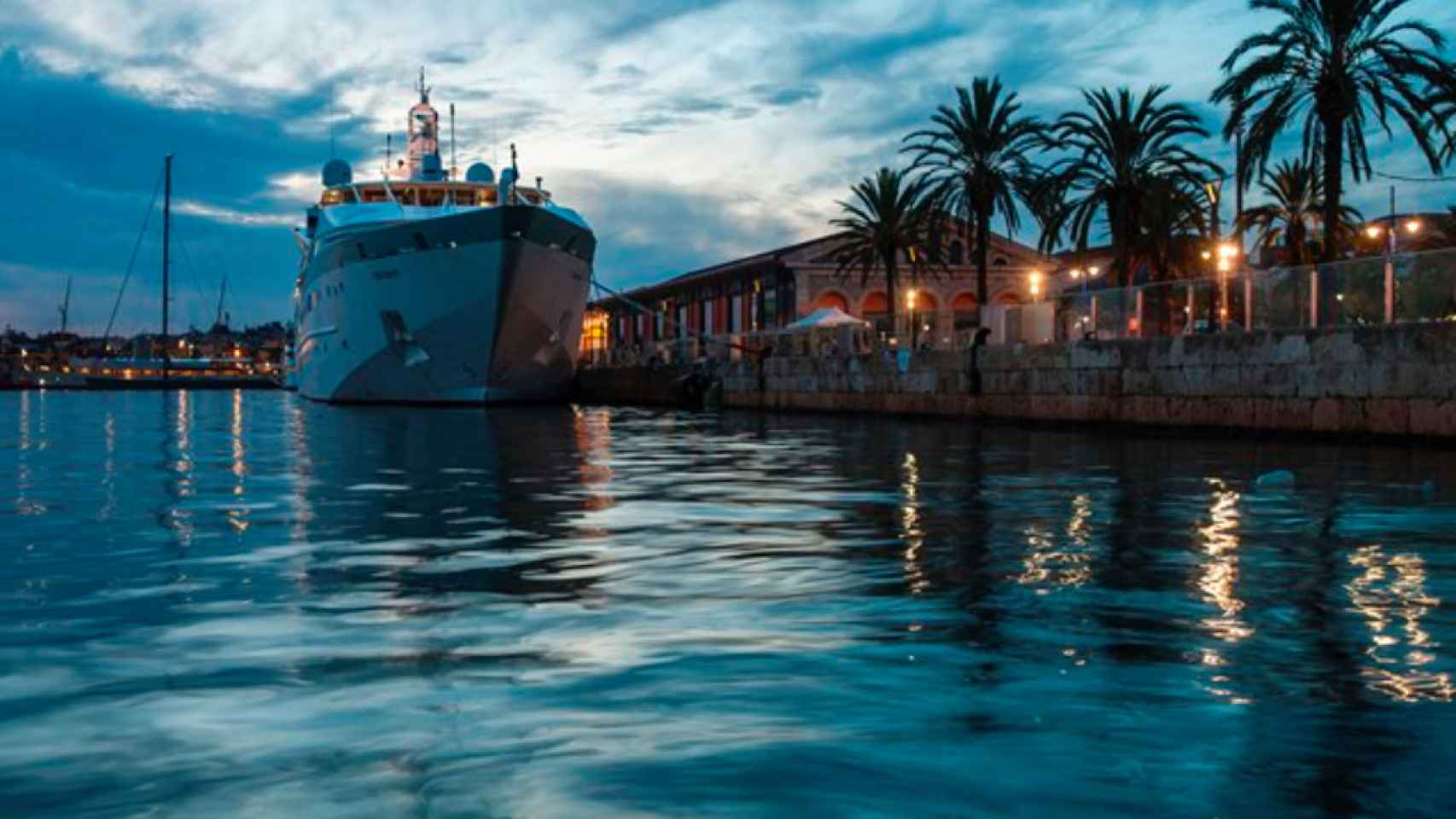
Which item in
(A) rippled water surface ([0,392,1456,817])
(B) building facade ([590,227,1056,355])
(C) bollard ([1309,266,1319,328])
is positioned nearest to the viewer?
(A) rippled water surface ([0,392,1456,817])

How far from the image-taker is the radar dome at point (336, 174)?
49031 millimetres

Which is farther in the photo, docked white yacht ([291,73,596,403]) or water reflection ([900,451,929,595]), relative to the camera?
docked white yacht ([291,73,596,403])

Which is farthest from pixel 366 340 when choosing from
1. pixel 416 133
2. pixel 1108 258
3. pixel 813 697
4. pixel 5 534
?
pixel 1108 258

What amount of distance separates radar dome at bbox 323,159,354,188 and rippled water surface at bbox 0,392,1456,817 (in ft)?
128

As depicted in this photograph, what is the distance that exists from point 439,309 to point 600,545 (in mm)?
31124

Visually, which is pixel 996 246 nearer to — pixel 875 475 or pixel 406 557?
pixel 875 475

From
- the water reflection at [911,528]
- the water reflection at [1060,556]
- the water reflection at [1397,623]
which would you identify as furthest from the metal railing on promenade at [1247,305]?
the water reflection at [1397,623]

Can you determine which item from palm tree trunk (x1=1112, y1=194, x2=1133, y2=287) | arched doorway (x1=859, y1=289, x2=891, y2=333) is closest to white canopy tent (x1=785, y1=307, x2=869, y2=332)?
palm tree trunk (x1=1112, y1=194, x2=1133, y2=287)

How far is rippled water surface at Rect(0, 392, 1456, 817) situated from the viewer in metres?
3.40

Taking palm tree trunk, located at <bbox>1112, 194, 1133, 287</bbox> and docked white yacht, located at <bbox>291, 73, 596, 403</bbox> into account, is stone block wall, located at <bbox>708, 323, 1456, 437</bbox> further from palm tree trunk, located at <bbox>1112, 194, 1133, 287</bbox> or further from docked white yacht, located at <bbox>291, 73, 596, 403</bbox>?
docked white yacht, located at <bbox>291, 73, 596, 403</bbox>

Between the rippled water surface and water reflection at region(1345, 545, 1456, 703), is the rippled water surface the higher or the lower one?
the higher one

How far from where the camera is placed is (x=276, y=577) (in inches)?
278

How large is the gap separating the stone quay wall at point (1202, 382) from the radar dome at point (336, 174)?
2106 cm

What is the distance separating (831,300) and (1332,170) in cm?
3837
